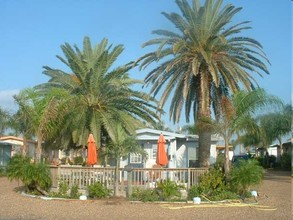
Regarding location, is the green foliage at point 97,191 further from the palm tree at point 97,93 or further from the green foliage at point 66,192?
the palm tree at point 97,93

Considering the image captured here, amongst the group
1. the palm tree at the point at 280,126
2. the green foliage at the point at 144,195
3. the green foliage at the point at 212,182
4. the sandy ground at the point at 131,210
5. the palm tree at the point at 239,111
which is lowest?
the sandy ground at the point at 131,210

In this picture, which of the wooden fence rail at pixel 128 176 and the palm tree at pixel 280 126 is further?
the palm tree at pixel 280 126

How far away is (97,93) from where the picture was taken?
2694 centimetres

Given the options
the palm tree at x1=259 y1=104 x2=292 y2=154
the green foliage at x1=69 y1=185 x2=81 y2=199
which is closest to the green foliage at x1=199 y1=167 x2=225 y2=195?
the green foliage at x1=69 y1=185 x2=81 y2=199

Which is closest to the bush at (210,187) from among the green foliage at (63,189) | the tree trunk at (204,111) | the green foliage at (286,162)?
the green foliage at (63,189)

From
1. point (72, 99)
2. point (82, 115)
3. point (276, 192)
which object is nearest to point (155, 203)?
point (276, 192)

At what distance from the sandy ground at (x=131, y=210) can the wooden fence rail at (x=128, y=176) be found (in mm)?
1358

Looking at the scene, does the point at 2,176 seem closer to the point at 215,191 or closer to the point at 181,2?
the point at 181,2

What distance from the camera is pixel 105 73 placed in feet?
89.3

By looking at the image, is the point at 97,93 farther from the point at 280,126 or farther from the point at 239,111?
the point at 280,126

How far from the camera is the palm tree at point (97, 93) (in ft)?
85.1

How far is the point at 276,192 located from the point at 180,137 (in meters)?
9.46

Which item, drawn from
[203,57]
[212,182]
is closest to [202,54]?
[203,57]

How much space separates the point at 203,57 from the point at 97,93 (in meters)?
7.73
